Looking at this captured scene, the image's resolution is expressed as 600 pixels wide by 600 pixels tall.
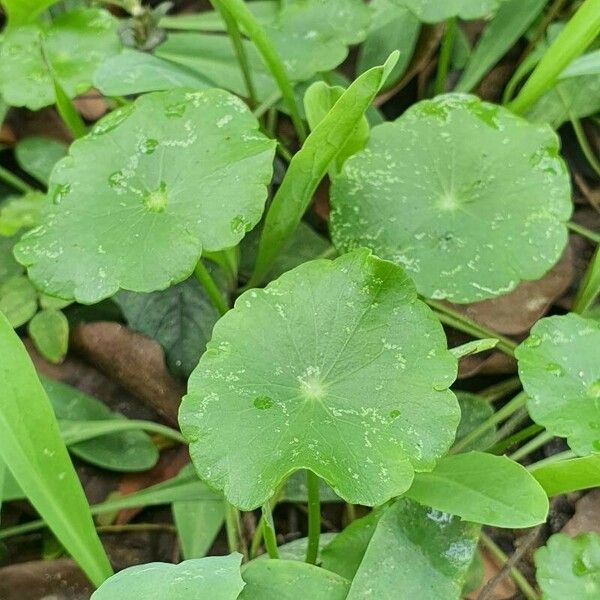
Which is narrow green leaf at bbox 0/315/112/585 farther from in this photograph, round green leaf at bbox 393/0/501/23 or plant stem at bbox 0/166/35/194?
round green leaf at bbox 393/0/501/23

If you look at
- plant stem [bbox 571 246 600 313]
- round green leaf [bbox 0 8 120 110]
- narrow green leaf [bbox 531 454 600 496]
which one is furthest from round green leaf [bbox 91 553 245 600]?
round green leaf [bbox 0 8 120 110]

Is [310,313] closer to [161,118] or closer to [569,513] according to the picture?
[161,118]

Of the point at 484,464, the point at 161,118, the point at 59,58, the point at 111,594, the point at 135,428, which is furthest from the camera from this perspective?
the point at 59,58

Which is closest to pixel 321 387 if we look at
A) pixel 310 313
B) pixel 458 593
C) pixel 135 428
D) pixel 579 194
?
pixel 310 313


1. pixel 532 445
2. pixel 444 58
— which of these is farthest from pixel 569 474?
pixel 444 58

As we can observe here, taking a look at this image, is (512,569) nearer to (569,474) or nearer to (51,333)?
(569,474)

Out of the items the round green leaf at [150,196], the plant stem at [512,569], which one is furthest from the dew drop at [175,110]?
the plant stem at [512,569]
